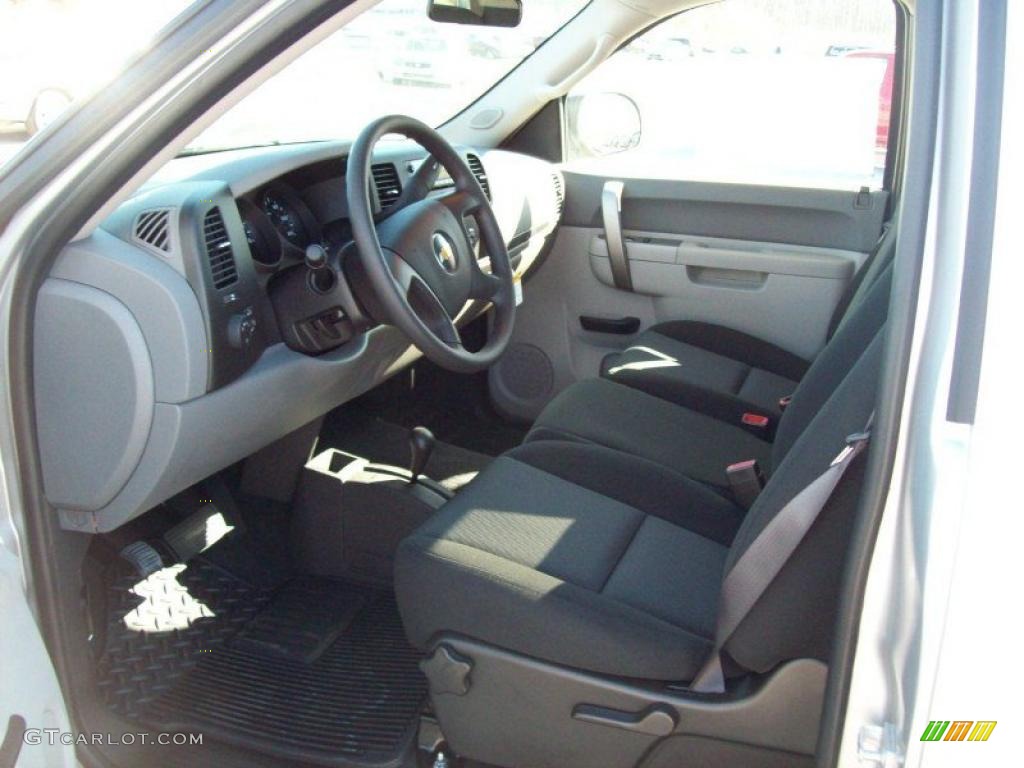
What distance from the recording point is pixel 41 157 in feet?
3.96

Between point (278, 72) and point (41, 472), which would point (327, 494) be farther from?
point (278, 72)

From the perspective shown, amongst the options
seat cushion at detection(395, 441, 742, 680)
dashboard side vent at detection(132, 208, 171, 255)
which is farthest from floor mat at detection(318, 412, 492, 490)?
dashboard side vent at detection(132, 208, 171, 255)

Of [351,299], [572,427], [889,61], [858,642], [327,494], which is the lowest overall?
[327,494]

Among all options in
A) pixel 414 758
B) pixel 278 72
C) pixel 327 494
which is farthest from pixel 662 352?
pixel 278 72

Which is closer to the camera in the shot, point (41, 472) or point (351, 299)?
point (41, 472)

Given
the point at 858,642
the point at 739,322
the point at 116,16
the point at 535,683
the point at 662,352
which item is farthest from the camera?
the point at 739,322

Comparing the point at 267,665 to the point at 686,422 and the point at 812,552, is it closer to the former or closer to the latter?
the point at 686,422

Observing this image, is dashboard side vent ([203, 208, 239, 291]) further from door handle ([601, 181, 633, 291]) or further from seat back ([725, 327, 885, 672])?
door handle ([601, 181, 633, 291])

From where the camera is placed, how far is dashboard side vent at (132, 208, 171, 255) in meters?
1.56

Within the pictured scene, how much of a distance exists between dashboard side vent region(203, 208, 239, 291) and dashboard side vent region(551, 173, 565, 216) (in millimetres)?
1458

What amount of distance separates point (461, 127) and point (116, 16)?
104cm

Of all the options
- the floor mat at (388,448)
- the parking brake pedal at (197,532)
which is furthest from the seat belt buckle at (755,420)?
the parking brake pedal at (197,532)

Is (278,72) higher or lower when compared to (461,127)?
higher

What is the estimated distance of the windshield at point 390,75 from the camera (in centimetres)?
256
